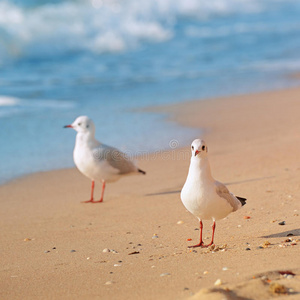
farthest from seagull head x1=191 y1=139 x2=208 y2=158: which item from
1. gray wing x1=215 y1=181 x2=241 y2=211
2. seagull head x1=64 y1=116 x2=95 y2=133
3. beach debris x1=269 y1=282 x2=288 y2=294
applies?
seagull head x1=64 y1=116 x2=95 y2=133

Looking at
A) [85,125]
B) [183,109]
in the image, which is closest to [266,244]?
[85,125]

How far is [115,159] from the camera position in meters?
7.73

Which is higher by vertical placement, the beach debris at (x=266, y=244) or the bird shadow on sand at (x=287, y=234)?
the bird shadow on sand at (x=287, y=234)

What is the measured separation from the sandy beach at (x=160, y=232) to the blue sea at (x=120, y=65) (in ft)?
2.65

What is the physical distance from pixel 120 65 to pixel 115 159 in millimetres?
11557

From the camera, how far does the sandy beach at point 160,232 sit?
13.3ft

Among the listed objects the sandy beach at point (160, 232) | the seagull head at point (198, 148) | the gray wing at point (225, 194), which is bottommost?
the sandy beach at point (160, 232)

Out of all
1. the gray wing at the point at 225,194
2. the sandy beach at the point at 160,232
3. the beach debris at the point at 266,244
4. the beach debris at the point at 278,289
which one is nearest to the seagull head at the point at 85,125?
the sandy beach at the point at 160,232

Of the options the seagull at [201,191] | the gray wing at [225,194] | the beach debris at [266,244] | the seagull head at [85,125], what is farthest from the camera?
the seagull head at [85,125]

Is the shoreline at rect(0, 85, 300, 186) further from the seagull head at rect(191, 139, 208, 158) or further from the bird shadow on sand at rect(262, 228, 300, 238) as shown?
the bird shadow on sand at rect(262, 228, 300, 238)

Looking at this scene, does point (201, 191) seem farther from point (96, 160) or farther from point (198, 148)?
point (96, 160)

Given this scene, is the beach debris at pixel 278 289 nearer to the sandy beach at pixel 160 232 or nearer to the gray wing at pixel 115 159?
the sandy beach at pixel 160 232

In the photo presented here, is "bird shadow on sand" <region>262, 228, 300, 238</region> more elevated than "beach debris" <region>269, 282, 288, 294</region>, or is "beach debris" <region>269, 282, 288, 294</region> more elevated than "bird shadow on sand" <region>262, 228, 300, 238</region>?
"bird shadow on sand" <region>262, 228, 300, 238</region>

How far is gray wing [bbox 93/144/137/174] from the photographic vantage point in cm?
767
